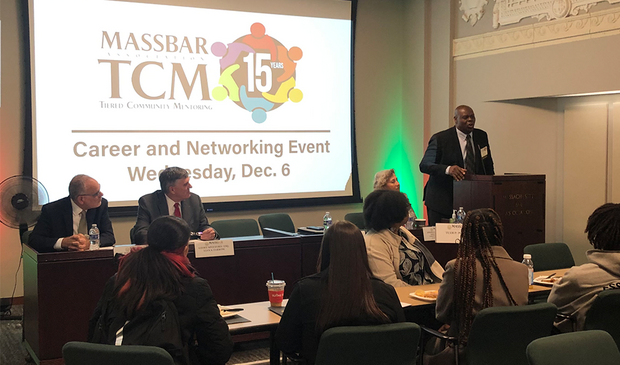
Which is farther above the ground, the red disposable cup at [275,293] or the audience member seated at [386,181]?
the audience member seated at [386,181]

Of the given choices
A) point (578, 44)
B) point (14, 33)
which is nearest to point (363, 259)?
point (578, 44)

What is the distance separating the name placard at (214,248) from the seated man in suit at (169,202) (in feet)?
0.38

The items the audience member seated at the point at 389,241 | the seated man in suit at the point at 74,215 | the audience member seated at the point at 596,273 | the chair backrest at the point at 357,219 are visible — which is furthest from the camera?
the chair backrest at the point at 357,219

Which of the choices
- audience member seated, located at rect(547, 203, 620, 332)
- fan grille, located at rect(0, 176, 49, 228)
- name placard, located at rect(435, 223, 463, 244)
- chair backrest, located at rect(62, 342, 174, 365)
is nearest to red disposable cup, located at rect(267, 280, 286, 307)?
chair backrest, located at rect(62, 342, 174, 365)

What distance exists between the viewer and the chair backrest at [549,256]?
4.33 metres

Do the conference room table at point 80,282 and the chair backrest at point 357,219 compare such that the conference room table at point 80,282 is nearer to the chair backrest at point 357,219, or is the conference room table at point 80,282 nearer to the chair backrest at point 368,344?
the chair backrest at point 357,219

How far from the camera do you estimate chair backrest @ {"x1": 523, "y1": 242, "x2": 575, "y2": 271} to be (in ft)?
14.2

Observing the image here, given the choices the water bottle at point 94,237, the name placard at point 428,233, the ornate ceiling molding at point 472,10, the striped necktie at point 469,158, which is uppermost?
the ornate ceiling molding at point 472,10

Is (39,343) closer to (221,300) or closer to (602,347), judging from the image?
(221,300)

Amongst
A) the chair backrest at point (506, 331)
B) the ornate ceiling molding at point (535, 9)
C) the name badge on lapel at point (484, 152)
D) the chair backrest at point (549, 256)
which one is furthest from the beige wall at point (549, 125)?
the chair backrest at point (506, 331)

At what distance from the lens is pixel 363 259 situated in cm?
251

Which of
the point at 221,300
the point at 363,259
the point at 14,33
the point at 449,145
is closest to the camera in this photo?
the point at 363,259

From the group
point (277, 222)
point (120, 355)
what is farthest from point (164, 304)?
point (277, 222)

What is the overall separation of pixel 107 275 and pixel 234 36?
373 cm
